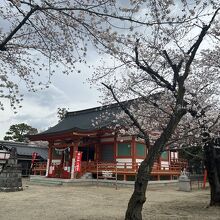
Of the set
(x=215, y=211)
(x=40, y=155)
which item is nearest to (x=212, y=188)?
(x=215, y=211)

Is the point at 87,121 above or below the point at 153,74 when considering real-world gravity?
above

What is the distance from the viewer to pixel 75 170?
23188 mm

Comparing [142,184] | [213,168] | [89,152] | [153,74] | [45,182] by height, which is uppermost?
[153,74]

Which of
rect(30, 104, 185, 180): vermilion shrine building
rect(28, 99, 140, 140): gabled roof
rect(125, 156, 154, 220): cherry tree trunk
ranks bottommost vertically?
rect(125, 156, 154, 220): cherry tree trunk

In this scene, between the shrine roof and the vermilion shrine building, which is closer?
the vermilion shrine building

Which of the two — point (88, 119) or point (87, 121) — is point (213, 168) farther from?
point (88, 119)

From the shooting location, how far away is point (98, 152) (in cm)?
2544

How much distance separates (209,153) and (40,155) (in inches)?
1165

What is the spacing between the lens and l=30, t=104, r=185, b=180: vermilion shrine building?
23.3 meters

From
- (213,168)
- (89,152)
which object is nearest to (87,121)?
(89,152)

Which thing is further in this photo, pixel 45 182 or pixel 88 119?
pixel 88 119

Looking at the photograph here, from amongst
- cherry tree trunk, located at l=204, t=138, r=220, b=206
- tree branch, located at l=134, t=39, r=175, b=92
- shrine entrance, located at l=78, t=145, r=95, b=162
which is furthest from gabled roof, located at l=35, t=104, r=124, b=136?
tree branch, located at l=134, t=39, r=175, b=92

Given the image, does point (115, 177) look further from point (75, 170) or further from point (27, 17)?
point (27, 17)

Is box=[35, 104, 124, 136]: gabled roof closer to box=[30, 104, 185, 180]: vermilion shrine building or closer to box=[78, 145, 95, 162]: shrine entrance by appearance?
box=[30, 104, 185, 180]: vermilion shrine building
